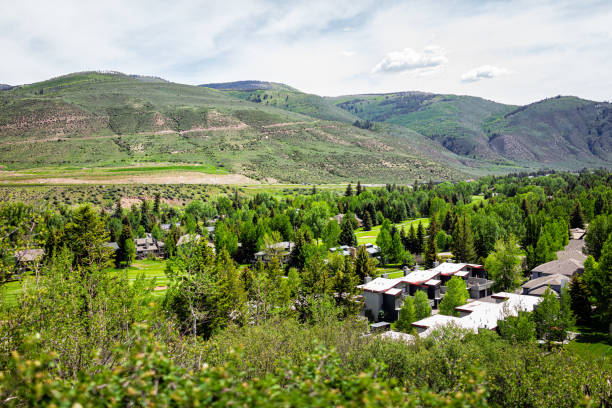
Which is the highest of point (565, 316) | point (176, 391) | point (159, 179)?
point (159, 179)

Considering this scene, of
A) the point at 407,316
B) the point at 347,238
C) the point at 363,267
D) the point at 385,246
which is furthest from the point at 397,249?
the point at 407,316

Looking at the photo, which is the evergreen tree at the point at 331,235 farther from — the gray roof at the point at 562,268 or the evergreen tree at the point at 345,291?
the gray roof at the point at 562,268

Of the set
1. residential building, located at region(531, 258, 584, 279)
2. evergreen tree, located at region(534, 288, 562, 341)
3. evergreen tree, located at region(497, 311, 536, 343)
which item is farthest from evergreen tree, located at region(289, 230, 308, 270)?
evergreen tree, located at region(497, 311, 536, 343)

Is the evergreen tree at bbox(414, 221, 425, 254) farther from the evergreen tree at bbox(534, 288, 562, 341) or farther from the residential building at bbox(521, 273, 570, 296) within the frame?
the evergreen tree at bbox(534, 288, 562, 341)

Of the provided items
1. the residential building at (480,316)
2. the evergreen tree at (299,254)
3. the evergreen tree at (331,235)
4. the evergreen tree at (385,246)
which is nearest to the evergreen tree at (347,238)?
the evergreen tree at (331,235)

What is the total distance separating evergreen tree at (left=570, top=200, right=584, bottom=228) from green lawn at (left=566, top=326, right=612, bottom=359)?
55111 mm

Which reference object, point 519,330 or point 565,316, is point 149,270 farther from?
point 565,316

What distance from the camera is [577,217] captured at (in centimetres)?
8375

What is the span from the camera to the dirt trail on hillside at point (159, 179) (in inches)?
4902

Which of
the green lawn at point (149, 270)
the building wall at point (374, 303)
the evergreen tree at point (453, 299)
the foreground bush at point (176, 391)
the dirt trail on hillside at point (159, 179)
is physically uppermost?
the dirt trail on hillside at point (159, 179)

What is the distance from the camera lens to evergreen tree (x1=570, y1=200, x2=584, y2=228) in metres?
83.2

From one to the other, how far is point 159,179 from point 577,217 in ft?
423

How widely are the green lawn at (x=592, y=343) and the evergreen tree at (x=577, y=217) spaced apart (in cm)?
5511

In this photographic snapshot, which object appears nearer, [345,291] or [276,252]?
[345,291]
